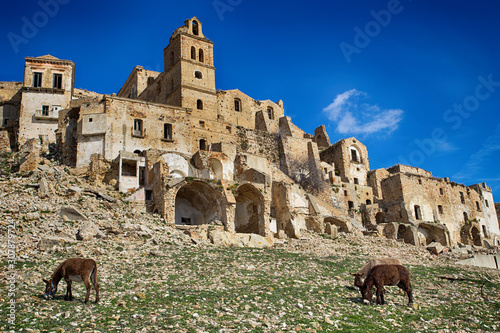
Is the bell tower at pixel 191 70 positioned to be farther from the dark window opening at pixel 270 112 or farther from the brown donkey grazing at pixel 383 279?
the brown donkey grazing at pixel 383 279

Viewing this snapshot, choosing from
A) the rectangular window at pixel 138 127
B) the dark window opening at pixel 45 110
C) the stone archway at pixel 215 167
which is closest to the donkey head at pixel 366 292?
the stone archway at pixel 215 167

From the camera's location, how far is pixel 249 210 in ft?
114

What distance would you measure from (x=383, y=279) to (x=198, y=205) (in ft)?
67.1

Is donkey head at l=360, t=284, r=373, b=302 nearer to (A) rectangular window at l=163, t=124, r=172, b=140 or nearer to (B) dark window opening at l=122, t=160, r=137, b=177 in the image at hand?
(B) dark window opening at l=122, t=160, r=137, b=177

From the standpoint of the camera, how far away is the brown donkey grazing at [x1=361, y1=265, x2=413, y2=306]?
611 inches

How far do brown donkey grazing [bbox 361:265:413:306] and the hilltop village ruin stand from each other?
1531cm

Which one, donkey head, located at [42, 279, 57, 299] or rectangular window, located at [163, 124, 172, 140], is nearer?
donkey head, located at [42, 279, 57, 299]

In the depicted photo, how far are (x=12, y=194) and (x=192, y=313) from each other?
15.9 m

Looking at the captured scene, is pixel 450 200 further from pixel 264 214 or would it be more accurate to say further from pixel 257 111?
pixel 264 214

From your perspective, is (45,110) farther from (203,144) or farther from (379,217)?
(379,217)

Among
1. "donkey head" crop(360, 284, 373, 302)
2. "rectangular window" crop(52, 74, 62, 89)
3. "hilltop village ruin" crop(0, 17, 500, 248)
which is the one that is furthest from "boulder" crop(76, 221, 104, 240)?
"rectangular window" crop(52, 74, 62, 89)

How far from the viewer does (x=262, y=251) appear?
25781 mm

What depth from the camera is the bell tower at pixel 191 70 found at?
4616 cm

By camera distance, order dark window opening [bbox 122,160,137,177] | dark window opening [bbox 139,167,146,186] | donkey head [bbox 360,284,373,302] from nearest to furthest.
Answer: donkey head [bbox 360,284,373,302] → dark window opening [bbox 139,167,146,186] → dark window opening [bbox 122,160,137,177]
